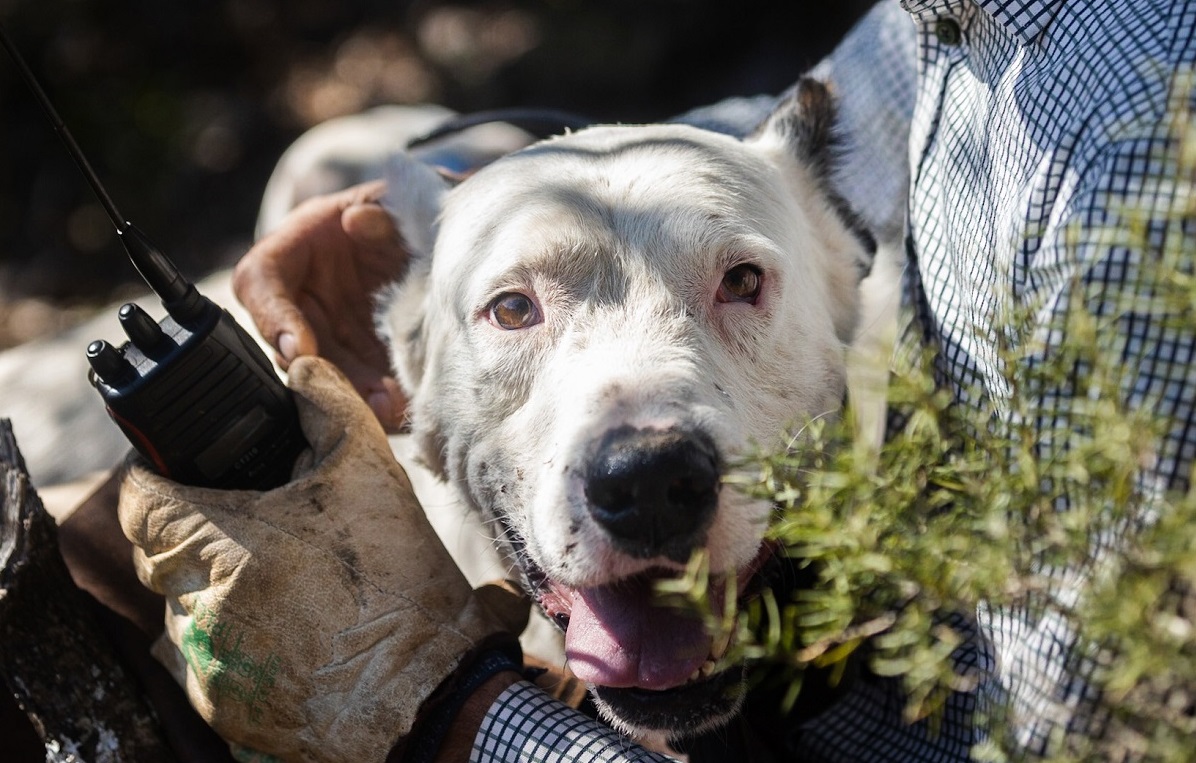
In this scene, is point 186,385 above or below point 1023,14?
below

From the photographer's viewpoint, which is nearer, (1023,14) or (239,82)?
(1023,14)

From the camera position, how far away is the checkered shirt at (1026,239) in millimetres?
1446

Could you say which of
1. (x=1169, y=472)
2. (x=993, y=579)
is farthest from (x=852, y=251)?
(x=993, y=579)

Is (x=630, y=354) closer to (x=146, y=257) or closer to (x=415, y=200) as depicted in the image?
(x=146, y=257)

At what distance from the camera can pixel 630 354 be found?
2.08 m

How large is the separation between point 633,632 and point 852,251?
51.8 inches

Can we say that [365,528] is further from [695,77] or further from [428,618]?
[695,77]

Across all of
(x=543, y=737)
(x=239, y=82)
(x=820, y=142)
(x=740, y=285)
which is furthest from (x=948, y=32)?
(x=239, y=82)

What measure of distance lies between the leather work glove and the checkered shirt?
0.19 m

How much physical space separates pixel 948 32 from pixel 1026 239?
768 millimetres

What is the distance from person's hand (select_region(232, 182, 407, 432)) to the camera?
298cm

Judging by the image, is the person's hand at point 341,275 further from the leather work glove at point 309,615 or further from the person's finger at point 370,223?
the leather work glove at point 309,615

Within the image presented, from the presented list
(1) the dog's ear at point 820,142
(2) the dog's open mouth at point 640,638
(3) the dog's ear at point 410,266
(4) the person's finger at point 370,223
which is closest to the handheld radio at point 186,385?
(3) the dog's ear at point 410,266

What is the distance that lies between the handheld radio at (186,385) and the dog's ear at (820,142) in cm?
156
